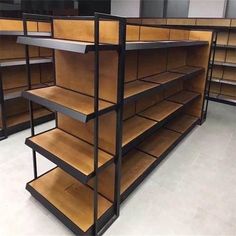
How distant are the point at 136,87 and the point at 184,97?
162cm

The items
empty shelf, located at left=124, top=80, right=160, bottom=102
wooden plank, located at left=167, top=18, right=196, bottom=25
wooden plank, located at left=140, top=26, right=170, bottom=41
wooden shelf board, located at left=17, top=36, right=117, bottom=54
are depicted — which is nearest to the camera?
wooden shelf board, located at left=17, top=36, right=117, bottom=54

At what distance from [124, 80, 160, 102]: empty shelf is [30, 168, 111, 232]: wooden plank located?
0.86m

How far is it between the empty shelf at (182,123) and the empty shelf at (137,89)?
1295 mm

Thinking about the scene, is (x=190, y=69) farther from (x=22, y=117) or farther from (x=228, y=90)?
(x=22, y=117)

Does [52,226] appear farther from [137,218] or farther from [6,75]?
[6,75]

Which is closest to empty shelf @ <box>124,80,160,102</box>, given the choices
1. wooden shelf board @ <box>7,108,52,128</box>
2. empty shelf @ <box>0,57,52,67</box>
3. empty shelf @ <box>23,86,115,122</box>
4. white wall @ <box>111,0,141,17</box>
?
empty shelf @ <box>23,86,115,122</box>

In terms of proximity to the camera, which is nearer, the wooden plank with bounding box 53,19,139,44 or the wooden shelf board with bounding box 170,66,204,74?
the wooden plank with bounding box 53,19,139,44

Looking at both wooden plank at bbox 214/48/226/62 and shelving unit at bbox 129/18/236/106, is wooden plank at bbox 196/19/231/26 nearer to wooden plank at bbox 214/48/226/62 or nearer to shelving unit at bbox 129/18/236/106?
shelving unit at bbox 129/18/236/106

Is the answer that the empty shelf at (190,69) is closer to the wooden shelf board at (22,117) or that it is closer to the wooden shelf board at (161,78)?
the wooden shelf board at (161,78)

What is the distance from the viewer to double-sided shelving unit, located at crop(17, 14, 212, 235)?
148 centimetres

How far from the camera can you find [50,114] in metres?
3.74

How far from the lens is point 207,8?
609 centimetres

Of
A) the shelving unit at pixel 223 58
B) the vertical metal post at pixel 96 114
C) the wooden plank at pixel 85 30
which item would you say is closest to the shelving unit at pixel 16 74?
the wooden plank at pixel 85 30

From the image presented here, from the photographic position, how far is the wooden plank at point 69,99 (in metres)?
1.52
